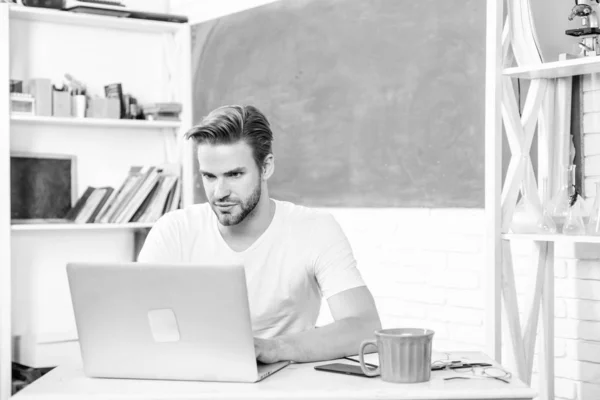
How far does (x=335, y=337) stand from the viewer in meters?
2.09

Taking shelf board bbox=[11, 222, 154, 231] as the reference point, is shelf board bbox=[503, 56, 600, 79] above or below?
above

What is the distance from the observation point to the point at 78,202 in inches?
165

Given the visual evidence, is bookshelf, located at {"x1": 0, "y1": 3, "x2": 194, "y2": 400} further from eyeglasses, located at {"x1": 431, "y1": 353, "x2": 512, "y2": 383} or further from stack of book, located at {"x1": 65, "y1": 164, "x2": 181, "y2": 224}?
eyeglasses, located at {"x1": 431, "y1": 353, "x2": 512, "y2": 383}

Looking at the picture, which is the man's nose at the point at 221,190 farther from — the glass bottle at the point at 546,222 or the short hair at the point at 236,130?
the glass bottle at the point at 546,222

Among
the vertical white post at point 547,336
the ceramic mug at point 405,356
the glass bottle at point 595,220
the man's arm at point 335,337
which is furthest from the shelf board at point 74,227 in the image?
the ceramic mug at point 405,356

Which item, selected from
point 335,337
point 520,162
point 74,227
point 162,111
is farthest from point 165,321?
point 162,111

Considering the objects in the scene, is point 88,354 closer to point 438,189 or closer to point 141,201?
point 438,189

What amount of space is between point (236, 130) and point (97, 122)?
6.24ft

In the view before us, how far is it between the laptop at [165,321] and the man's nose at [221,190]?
64 centimetres

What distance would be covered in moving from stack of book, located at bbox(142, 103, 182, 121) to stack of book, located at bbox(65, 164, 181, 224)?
0.81ft

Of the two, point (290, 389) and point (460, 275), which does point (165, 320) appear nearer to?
point (290, 389)

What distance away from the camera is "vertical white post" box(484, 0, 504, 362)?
2545mm

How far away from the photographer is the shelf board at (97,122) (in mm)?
4012

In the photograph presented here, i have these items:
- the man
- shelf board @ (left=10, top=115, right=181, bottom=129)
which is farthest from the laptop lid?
shelf board @ (left=10, top=115, right=181, bottom=129)
